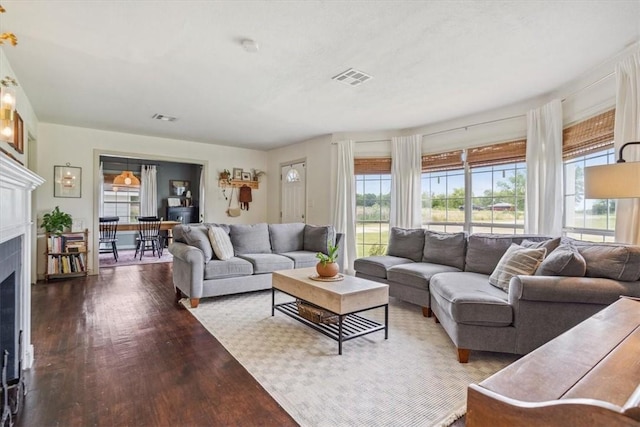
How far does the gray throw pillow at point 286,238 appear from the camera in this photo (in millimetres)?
4840

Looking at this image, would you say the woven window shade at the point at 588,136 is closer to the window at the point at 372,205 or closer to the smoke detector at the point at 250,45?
the window at the point at 372,205

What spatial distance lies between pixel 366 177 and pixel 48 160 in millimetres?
4955

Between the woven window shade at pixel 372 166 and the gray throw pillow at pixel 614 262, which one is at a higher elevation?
the woven window shade at pixel 372 166

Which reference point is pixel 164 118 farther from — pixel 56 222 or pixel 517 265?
pixel 517 265

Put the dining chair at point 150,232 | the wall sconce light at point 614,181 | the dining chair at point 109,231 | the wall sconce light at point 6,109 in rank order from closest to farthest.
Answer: the wall sconce light at point 6,109
the wall sconce light at point 614,181
the dining chair at point 109,231
the dining chair at point 150,232

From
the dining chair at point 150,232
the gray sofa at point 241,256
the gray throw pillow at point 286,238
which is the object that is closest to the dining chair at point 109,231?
the dining chair at point 150,232

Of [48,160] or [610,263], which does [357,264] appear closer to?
[610,263]

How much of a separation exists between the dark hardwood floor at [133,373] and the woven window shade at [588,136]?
3.48 meters

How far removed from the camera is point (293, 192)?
6.63 meters

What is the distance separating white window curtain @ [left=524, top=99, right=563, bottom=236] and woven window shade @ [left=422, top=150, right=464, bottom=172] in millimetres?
981

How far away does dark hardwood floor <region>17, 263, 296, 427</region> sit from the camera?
1.75m

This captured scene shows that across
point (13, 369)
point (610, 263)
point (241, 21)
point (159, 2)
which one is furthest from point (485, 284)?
point (13, 369)

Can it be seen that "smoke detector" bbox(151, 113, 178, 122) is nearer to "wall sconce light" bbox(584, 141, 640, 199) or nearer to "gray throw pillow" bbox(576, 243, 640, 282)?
"wall sconce light" bbox(584, 141, 640, 199)

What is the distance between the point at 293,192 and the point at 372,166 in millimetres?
1845
